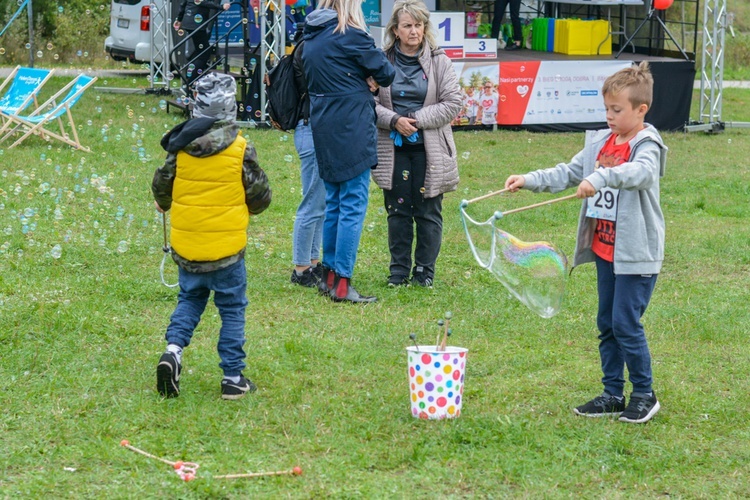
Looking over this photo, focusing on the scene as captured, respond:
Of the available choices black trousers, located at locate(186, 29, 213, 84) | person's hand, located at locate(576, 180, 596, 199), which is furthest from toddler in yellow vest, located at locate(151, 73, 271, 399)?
black trousers, located at locate(186, 29, 213, 84)

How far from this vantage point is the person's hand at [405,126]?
6.42 metres

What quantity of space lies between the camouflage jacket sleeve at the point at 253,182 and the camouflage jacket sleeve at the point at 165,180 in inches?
12.2

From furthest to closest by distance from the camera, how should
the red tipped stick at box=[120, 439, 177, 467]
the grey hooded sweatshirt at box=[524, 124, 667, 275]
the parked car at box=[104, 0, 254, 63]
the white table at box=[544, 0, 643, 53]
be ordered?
the parked car at box=[104, 0, 254, 63], the white table at box=[544, 0, 643, 53], the grey hooded sweatshirt at box=[524, 124, 667, 275], the red tipped stick at box=[120, 439, 177, 467]

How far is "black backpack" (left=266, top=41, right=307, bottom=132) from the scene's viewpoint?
253 inches

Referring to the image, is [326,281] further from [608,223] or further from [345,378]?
[608,223]

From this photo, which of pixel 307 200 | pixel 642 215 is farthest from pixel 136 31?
pixel 642 215

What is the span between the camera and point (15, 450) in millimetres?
4016

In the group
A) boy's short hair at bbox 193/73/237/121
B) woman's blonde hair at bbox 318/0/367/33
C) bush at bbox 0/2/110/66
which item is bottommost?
bush at bbox 0/2/110/66

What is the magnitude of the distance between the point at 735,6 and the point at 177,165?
31.9m

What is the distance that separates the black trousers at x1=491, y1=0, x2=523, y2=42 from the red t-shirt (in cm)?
1284

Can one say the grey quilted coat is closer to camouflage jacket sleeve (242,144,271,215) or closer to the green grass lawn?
the green grass lawn

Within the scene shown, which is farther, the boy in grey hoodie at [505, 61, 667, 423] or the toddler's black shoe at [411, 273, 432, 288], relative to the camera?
the toddler's black shoe at [411, 273, 432, 288]

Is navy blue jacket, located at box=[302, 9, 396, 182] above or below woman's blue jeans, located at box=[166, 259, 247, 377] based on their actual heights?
above

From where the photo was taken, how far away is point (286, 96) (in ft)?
21.1
